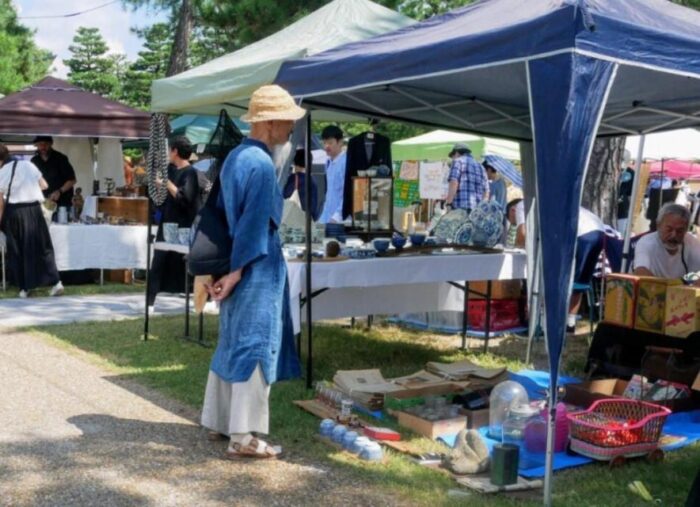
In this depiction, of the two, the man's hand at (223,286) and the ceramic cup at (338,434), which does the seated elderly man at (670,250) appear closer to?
the ceramic cup at (338,434)

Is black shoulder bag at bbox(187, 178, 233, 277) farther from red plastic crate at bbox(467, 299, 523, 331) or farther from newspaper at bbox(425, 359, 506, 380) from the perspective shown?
red plastic crate at bbox(467, 299, 523, 331)

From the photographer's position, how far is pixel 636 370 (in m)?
6.13

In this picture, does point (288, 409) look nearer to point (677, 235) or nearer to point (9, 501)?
point (9, 501)

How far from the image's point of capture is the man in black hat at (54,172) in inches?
453

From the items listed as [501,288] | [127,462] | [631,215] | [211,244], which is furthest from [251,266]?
[501,288]

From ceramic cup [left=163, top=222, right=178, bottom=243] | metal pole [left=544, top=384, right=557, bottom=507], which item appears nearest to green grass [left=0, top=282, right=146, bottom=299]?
ceramic cup [left=163, top=222, right=178, bottom=243]

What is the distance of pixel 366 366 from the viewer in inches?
270

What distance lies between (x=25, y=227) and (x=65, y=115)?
188 centimetres

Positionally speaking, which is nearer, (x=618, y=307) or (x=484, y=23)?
(x=484, y=23)

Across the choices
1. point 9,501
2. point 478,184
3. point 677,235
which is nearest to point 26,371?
point 9,501

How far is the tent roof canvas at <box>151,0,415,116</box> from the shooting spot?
23.1ft

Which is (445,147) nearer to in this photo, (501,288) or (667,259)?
(501,288)

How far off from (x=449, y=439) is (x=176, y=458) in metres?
1.45

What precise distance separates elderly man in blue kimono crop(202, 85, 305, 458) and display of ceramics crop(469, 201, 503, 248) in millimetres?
2914
